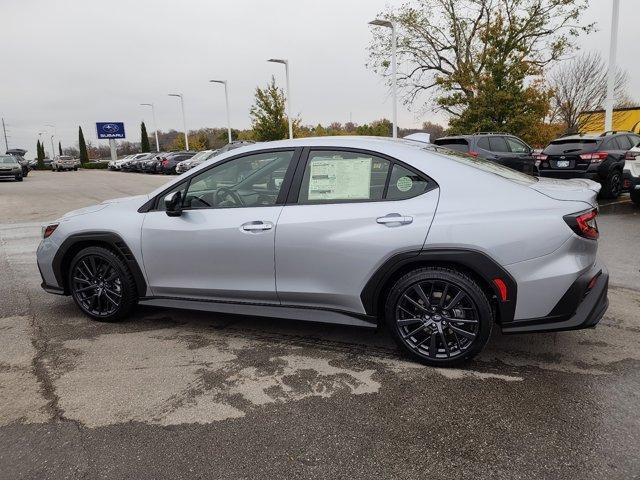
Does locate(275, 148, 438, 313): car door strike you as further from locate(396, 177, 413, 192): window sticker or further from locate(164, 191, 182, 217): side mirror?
locate(164, 191, 182, 217): side mirror

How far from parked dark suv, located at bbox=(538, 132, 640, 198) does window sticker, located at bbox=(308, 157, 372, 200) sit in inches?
380

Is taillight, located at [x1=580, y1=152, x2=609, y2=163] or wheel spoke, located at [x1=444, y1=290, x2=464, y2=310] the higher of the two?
taillight, located at [x1=580, y1=152, x2=609, y2=163]

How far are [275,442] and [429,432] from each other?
2.69 ft

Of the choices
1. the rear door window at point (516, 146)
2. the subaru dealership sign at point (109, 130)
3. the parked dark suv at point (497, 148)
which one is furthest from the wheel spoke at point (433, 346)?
the subaru dealership sign at point (109, 130)

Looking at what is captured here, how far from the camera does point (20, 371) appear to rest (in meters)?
3.52

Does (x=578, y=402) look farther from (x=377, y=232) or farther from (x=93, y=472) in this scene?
(x=93, y=472)

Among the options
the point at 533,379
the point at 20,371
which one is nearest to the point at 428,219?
the point at 533,379

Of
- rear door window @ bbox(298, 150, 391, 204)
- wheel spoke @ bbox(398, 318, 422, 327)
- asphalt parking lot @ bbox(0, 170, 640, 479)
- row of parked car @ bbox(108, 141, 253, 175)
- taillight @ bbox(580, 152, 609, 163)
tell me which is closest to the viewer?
asphalt parking lot @ bbox(0, 170, 640, 479)

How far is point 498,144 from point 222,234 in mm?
11588

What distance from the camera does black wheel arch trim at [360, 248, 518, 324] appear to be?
3.12 m

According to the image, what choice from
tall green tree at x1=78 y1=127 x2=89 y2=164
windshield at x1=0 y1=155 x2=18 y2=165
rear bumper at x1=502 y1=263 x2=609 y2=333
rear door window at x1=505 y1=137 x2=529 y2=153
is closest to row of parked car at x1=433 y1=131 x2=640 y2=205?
rear door window at x1=505 y1=137 x2=529 y2=153

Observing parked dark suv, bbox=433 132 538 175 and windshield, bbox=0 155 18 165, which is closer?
parked dark suv, bbox=433 132 538 175

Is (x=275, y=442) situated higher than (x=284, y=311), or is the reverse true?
(x=284, y=311)

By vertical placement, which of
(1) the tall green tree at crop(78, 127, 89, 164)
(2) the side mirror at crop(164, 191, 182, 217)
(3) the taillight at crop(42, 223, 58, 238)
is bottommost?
(3) the taillight at crop(42, 223, 58, 238)
